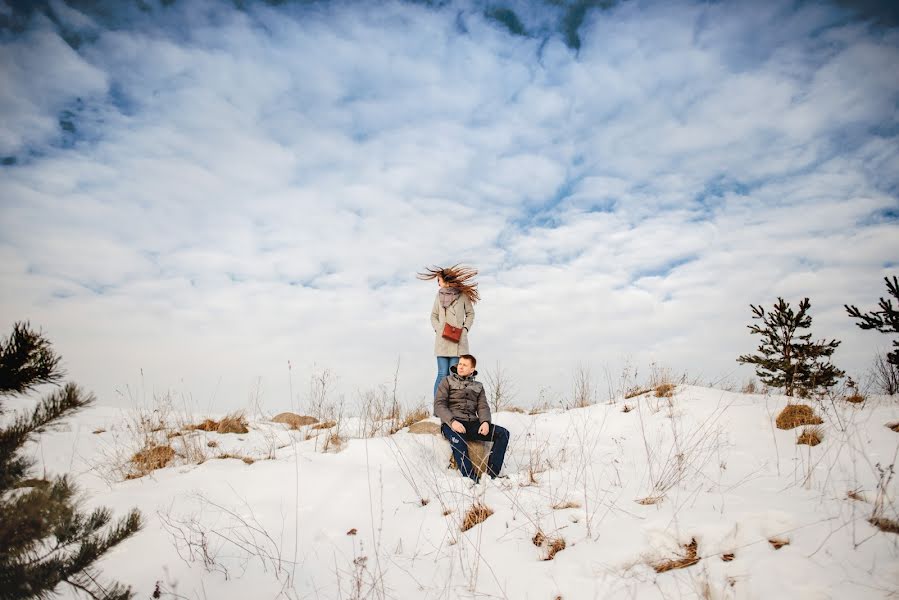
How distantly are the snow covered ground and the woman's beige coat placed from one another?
1408 millimetres

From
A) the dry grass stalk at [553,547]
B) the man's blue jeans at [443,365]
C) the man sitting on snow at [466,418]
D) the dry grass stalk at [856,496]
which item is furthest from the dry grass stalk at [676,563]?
the man's blue jeans at [443,365]

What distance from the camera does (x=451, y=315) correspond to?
6703 mm

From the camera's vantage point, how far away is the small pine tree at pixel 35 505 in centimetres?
160

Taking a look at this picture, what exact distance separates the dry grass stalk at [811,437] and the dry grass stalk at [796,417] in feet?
0.84

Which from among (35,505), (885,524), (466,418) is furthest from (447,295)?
(35,505)

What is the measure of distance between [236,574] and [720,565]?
305cm

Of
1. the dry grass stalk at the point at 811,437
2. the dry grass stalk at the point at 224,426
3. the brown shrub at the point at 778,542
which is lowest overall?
the brown shrub at the point at 778,542

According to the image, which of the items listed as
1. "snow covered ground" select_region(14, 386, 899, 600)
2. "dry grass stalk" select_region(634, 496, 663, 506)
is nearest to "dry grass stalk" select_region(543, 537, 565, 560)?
"snow covered ground" select_region(14, 386, 899, 600)

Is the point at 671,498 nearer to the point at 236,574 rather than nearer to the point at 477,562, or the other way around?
the point at 477,562

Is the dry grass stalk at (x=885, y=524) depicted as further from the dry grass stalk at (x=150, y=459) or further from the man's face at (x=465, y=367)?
the dry grass stalk at (x=150, y=459)

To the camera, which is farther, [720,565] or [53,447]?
[53,447]

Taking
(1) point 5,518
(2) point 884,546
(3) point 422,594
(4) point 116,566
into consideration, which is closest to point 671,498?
(2) point 884,546

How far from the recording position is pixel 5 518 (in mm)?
1583

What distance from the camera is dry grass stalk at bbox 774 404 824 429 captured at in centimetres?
504
